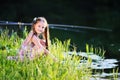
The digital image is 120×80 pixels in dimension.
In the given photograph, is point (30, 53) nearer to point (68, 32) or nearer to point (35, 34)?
point (35, 34)

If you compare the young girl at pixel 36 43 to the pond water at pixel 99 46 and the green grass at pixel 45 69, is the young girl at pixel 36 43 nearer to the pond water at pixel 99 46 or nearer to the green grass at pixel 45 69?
the green grass at pixel 45 69

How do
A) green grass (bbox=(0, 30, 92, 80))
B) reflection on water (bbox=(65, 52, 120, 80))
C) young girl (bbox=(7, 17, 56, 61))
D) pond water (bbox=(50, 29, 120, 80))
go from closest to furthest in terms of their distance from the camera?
green grass (bbox=(0, 30, 92, 80)), young girl (bbox=(7, 17, 56, 61)), reflection on water (bbox=(65, 52, 120, 80)), pond water (bbox=(50, 29, 120, 80))

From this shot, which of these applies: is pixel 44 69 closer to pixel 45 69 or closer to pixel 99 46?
pixel 45 69

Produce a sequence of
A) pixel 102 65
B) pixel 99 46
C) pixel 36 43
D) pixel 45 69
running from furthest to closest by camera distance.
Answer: pixel 99 46 < pixel 102 65 < pixel 36 43 < pixel 45 69

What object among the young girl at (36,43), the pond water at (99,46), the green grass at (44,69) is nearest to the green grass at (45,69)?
the green grass at (44,69)

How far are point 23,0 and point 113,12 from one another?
26.9 ft

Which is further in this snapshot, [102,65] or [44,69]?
[102,65]

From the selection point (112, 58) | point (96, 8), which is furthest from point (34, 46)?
point (96, 8)

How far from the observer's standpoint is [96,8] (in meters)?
27.5

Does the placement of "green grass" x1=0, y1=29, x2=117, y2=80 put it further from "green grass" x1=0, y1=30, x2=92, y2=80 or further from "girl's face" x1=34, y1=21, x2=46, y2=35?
"girl's face" x1=34, y1=21, x2=46, y2=35

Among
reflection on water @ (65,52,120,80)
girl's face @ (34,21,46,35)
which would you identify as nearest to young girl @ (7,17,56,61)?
girl's face @ (34,21,46,35)

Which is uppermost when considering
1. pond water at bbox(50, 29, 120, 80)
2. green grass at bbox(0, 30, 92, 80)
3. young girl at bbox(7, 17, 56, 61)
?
young girl at bbox(7, 17, 56, 61)

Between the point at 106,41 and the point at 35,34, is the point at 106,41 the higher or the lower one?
the lower one

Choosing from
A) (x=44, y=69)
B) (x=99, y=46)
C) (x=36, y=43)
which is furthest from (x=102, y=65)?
(x=99, y=46)
